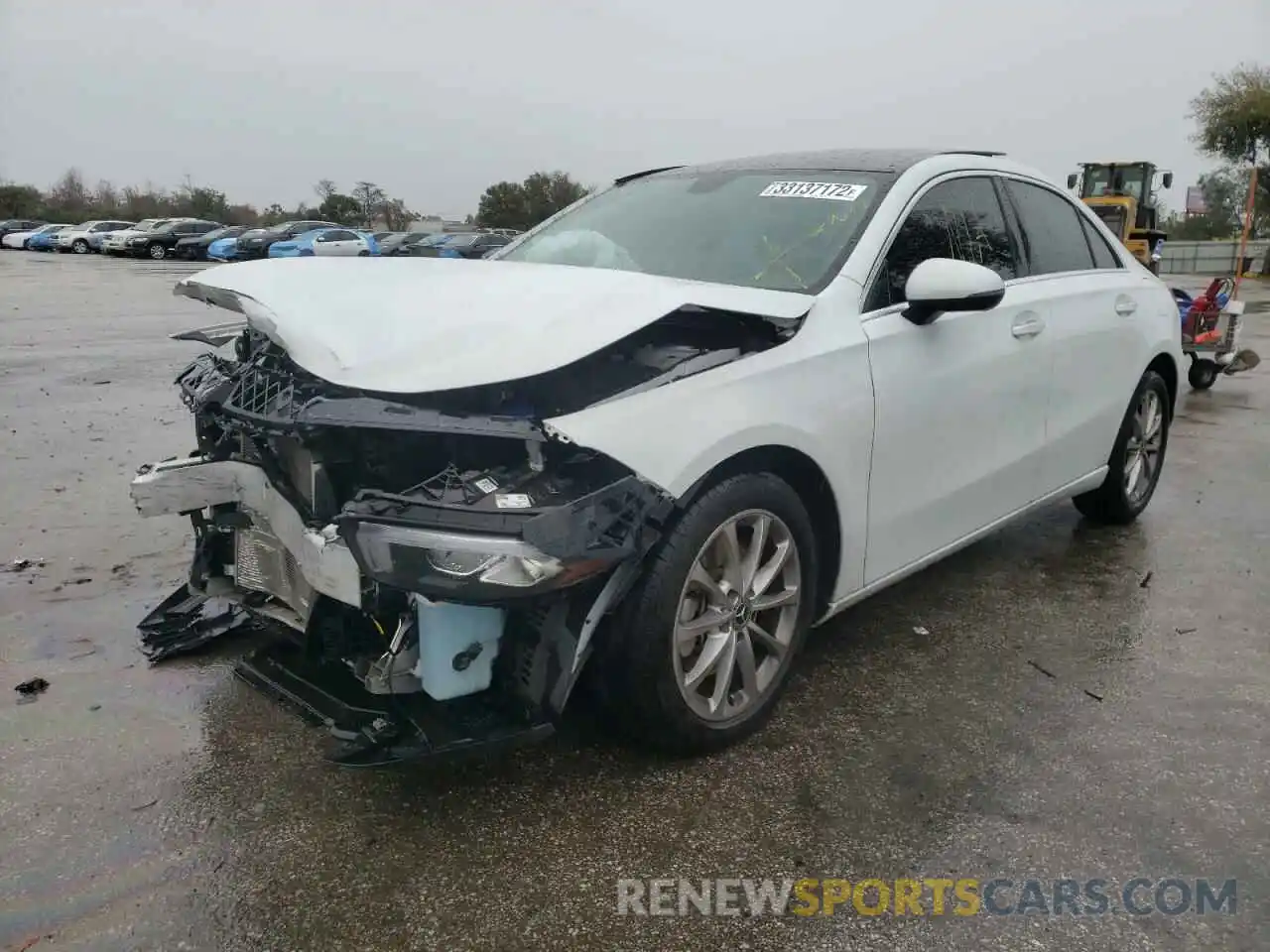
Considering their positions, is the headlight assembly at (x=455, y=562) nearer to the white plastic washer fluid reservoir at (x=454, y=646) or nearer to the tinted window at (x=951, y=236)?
the white plastic washer fluid reservoir at (x=454, y=646)

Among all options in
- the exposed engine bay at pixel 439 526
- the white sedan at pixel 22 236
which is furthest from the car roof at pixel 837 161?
the white sedan at pixel 22 236

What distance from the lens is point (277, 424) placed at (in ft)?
8.11

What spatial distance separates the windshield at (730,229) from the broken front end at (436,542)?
0.68 m

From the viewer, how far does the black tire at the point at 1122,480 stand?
15.6 ft

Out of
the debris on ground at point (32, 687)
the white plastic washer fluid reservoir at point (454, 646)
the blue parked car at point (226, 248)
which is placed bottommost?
the debris on ground at point (32, 687)

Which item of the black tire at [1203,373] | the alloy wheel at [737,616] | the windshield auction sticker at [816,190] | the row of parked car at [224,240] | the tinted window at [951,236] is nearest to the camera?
the alloy wheel at [737,616]

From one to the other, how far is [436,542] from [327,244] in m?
32.3

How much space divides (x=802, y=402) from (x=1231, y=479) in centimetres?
462

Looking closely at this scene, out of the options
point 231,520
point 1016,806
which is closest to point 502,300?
point 231,520

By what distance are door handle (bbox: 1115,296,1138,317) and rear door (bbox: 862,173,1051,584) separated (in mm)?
786

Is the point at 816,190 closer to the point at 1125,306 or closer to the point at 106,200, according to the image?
the point at 1125,306

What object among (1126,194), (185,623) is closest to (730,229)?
(185,623)

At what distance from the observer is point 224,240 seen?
3541cm
